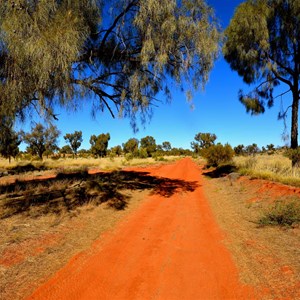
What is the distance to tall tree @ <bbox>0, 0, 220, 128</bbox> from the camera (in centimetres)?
643

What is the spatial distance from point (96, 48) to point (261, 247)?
7604mm

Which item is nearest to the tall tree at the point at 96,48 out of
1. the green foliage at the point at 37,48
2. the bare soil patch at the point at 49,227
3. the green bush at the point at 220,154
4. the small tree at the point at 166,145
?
the green foliage at the point at 37,48

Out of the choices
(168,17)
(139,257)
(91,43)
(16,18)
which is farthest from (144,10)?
(139,257)

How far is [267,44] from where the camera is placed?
1363 centimetres

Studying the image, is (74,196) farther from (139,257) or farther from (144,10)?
(144,10)

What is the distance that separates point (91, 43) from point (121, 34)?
1.12 m

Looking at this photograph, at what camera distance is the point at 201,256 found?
485cm

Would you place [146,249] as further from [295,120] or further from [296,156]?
[295,120]

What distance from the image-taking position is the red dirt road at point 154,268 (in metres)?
3.59

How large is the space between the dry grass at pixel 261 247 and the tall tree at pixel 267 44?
775cm

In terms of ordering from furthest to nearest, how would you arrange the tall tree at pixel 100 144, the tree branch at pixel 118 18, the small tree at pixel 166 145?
the small tree at pixel 166 145 < the tall tree at pixel 100 144 < the tree branch at pixel 118 18

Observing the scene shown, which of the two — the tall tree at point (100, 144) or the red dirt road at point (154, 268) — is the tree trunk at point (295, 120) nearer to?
the red dirt road at point (154, 268)

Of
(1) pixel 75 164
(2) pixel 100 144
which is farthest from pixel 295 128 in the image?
(2) pixel 100 144

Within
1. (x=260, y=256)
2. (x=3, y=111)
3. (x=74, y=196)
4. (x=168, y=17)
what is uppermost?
(x=168, y=17)
